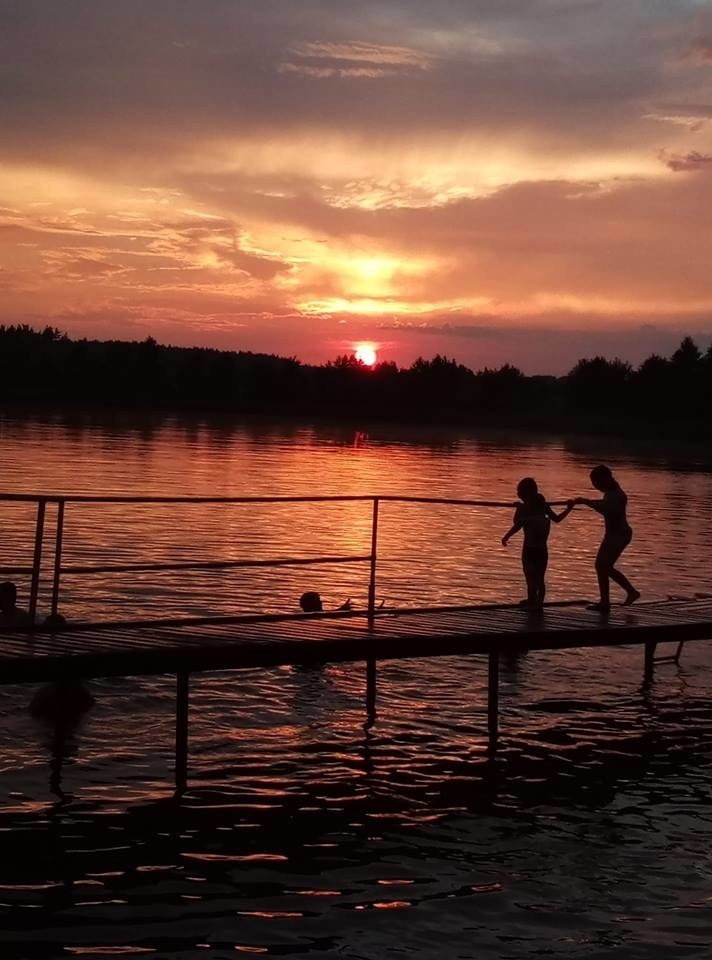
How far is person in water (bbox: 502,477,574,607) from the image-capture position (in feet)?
54.0

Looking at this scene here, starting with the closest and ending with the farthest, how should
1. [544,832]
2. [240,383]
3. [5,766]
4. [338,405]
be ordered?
[544,832] → [5,766] → [338,405] → [240,383]

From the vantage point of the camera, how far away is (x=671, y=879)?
10602mm

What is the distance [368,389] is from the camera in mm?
184625

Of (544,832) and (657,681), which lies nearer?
(544,832)

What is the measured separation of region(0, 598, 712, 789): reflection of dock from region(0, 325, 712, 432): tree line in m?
136

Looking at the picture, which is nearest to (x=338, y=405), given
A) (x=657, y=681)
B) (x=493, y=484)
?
(x=493, y=484)

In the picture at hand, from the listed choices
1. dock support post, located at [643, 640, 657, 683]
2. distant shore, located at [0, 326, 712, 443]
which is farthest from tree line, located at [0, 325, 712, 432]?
dock support post, located at [643, 640, 657, 683]

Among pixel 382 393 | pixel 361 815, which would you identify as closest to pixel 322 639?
pixel 361 815

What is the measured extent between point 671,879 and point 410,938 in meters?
2.53

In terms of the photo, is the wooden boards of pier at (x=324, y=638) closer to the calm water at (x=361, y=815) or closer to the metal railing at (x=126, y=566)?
the metal railing at (x=126, y=566)

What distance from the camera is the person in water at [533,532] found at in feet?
54.0

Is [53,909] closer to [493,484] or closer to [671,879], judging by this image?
→ [671,879]

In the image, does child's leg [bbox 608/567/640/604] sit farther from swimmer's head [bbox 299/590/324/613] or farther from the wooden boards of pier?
swimmer's head [bbox 299/590/324/613]

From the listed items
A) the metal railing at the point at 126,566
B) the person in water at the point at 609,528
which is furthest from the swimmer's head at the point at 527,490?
the metal railing at the point at 126,566
